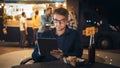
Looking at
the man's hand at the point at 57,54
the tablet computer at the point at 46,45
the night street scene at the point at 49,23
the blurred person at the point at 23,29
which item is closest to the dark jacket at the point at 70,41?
the man's hand at the point at 57,54

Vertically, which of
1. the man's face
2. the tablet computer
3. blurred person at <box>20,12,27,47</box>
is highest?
the man's face

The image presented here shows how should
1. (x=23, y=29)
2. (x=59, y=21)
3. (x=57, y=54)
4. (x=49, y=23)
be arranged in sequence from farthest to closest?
(x=23, y=29) → (x=49, y=23) → (x=59, y=21) → (x=57, y=54)

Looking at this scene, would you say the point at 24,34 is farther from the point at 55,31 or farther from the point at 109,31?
the point at 55,31

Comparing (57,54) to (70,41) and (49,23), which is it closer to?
(70,41)

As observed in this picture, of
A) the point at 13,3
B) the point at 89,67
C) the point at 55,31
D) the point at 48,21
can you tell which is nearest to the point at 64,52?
the point at 55,31

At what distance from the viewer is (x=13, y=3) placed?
42.1ft

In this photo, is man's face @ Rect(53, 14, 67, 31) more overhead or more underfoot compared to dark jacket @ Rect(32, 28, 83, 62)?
more overhead

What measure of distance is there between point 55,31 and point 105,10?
27.3 feet

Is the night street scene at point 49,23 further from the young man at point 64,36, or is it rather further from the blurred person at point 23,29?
the young man at point 64,36

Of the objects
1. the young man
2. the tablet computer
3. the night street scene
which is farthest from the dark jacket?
the night street scene

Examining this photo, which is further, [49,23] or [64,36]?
[49,23]

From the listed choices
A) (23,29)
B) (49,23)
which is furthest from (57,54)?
(23,29)

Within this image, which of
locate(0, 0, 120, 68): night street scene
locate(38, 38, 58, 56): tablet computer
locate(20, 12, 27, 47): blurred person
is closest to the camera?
locate(38, 38, 58, 56): tablet computer

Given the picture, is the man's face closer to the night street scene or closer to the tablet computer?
the tablet computer
